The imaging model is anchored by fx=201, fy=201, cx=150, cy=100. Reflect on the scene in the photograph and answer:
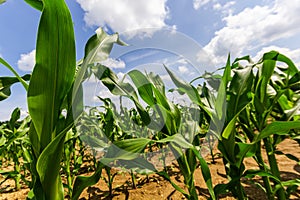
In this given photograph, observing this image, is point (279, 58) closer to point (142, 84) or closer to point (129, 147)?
point (142, 84)

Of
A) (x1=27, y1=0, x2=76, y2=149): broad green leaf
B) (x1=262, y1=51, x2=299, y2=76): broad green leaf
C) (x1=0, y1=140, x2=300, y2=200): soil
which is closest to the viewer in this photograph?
(x1=27, y1=0, x2=76, y2=149): broad green leaf

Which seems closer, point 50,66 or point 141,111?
point 50,66

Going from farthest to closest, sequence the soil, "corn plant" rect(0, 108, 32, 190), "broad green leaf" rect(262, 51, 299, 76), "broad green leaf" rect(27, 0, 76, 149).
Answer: the soil, "corn plant" rect(0, 108, 32, 190), "broad green leaf" rect(262, 51, 299, 76), "broad green leaf" rect(27, 0, 76, 149)

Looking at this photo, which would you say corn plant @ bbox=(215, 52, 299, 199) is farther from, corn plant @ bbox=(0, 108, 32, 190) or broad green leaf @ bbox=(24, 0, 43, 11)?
corn plant @ bbox=(0, 108, 32, 190)

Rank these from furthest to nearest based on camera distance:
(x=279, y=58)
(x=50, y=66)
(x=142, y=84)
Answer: (x=279, y=58)
(x=142, y=84)
(x=50, y=66)

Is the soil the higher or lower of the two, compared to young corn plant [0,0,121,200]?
lower

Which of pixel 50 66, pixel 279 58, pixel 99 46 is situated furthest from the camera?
pixel 279 58

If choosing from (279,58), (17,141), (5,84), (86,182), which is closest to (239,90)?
(279,58)

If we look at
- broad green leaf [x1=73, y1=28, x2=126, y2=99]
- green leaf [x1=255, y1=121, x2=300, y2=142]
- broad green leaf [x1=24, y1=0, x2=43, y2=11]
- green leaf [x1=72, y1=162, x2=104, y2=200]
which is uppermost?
broad green leaf [x1=24, y1=0, x2=43, y2=11]

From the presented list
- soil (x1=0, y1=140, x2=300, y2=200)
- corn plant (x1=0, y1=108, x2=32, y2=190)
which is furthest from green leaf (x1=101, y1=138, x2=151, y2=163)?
soil (x1=0, y1=140, x2=300, y2=200)

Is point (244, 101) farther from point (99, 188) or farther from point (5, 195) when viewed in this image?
point (5, 195)

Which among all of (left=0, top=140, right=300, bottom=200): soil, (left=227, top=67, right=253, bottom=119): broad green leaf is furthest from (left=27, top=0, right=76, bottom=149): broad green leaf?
(left=0, top=140, right=300, bottom=200): soil

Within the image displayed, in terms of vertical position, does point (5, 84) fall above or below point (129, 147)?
above

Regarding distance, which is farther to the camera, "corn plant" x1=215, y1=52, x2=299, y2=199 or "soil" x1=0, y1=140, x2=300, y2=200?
"soil" x1=0, y1=140, x2=300, y2=200
